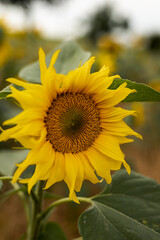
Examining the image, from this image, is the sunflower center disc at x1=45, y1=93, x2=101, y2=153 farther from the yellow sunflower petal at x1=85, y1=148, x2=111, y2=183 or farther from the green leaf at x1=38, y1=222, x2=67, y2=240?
the green leaf at x1=38, y1=222, x2=67, y2=240

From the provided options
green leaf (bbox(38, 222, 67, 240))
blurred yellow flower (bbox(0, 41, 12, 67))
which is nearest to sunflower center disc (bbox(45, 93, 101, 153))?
green leaf (bbox(38, 222, 67, 240))

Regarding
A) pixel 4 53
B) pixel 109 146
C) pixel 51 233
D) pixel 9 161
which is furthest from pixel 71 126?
pixel 4 53

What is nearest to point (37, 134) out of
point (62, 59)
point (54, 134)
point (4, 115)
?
point (54, 134)

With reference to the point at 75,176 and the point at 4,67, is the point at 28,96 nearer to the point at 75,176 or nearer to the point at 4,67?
the point at 75,176

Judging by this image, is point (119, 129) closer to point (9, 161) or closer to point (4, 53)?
point (9, 161)

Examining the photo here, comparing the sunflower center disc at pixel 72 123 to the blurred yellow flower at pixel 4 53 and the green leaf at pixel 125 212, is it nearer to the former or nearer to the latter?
the green leaf at pixel 125 212

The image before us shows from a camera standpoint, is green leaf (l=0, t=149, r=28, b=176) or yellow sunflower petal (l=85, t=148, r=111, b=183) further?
green leaf (l=0, t=149, r=28, b=176)
